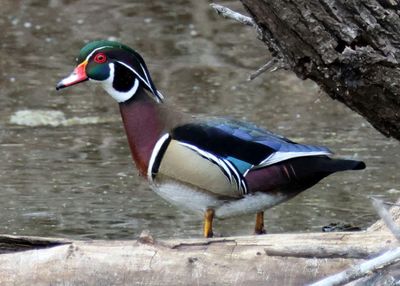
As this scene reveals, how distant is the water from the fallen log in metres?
1.43

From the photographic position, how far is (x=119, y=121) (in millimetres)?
7691

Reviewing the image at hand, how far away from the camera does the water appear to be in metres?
5.95

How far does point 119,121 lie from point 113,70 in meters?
2.85

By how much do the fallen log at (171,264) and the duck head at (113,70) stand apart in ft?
3.36

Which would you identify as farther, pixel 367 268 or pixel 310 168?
pixel 310 168

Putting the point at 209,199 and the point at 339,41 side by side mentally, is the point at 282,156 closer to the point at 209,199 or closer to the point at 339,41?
the point at 209,199

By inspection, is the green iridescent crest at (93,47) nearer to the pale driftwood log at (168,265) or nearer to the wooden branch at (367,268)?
the pale driftwood log at (168,265)

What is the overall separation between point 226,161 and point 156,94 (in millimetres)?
464

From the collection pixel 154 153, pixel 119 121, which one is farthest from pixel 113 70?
pixel 119 121

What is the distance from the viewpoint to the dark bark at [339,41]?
3.81 m

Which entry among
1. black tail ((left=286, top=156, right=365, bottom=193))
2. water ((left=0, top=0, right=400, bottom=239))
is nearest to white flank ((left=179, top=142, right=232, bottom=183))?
black tail ((left=286, top=156, right=365, bottom=193))

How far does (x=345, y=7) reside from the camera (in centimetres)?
383

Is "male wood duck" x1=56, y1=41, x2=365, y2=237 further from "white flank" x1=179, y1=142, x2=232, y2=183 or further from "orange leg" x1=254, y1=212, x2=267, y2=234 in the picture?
"orange leg" x1=254, y1=212, x2=267, y2=234

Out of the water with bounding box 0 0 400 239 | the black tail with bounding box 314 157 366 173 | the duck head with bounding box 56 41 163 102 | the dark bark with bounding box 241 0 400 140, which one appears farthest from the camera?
the water with bounding box 0 0 400 239
